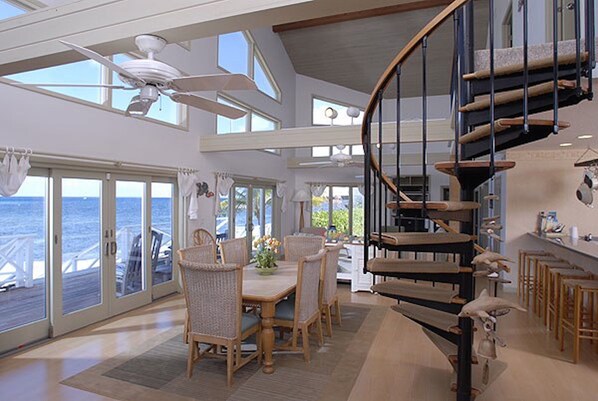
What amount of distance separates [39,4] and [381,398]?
484 cm

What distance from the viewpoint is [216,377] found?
301cm

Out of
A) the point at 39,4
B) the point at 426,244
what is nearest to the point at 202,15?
the point at 426,244

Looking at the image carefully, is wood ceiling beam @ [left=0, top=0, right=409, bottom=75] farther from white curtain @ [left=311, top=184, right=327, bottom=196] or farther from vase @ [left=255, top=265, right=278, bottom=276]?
white curtain @ [left=311, top=184, right=327, bottom=196]

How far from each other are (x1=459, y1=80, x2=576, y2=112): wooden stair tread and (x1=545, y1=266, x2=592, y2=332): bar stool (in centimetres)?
267

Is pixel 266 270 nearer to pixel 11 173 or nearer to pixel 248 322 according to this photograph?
pixel 248 322

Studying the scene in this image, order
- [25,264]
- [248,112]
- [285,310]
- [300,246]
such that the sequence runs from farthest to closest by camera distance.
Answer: [248,112]
[300,246]
[25,264]
[285,310]

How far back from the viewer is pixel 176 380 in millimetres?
2941

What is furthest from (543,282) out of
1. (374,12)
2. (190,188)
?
(374,12)

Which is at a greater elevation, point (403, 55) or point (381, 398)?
point (403, 55)

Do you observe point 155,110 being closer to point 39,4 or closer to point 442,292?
point 39,4

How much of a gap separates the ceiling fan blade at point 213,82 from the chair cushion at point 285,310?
6.73 feet

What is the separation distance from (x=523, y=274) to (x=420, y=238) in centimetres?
428

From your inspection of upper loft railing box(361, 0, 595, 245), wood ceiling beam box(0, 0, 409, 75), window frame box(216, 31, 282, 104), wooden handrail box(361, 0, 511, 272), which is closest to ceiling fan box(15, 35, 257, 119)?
wood ceiling beam box(0, 0, 409, 75)

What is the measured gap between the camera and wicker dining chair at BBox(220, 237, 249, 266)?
4.25 meters
